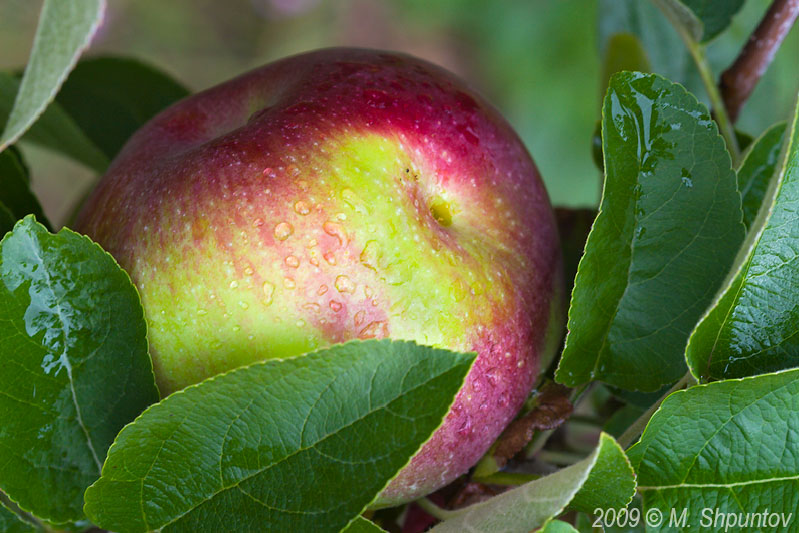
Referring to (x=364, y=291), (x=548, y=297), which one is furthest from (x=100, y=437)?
(x=548, y=297)

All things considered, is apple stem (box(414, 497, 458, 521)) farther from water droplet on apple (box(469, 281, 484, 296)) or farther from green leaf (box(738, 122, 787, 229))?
green leaf (box(738, 122, 787, 229))

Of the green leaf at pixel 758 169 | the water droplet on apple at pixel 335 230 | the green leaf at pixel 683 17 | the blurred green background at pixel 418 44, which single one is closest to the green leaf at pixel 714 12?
the green leaf at pixel 683 17

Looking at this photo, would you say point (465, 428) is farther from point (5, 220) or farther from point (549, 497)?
point (5, 220)

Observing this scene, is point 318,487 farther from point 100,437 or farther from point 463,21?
point 463,21

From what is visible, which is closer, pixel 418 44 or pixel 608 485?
pixel 608 485

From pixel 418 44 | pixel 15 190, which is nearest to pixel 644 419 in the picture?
pixel 15 190
